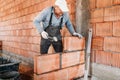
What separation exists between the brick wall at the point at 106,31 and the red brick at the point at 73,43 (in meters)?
0.16

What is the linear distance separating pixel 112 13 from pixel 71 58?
730 mm

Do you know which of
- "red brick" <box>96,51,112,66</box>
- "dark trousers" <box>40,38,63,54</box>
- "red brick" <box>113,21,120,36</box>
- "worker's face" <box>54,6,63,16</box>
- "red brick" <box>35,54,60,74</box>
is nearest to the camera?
"red brick" <box>35,54,60,74</box>

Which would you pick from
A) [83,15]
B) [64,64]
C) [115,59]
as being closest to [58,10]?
[83,15]

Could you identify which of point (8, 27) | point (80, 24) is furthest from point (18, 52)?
point (80, 24)

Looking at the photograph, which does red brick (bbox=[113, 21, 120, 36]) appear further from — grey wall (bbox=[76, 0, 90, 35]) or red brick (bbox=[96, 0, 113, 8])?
grey wall (bbox=[76, 0, 90, 35])

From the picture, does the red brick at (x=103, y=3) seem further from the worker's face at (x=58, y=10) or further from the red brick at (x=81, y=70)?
the red brick at (x=81, y=70)

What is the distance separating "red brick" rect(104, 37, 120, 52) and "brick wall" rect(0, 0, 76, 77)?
650 millimetres

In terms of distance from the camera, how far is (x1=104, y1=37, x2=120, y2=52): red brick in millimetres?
1880

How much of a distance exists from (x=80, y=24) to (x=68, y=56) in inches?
19.2

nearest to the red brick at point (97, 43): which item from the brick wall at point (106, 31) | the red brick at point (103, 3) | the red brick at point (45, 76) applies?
the brick wall at point (106, 31)

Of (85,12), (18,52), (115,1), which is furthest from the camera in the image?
(18,52)

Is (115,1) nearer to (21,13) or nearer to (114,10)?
(114,10)

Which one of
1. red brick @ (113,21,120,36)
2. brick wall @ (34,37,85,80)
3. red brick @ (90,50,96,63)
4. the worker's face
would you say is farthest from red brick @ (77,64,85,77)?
A: the worker's face

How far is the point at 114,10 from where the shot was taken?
6.22ft
